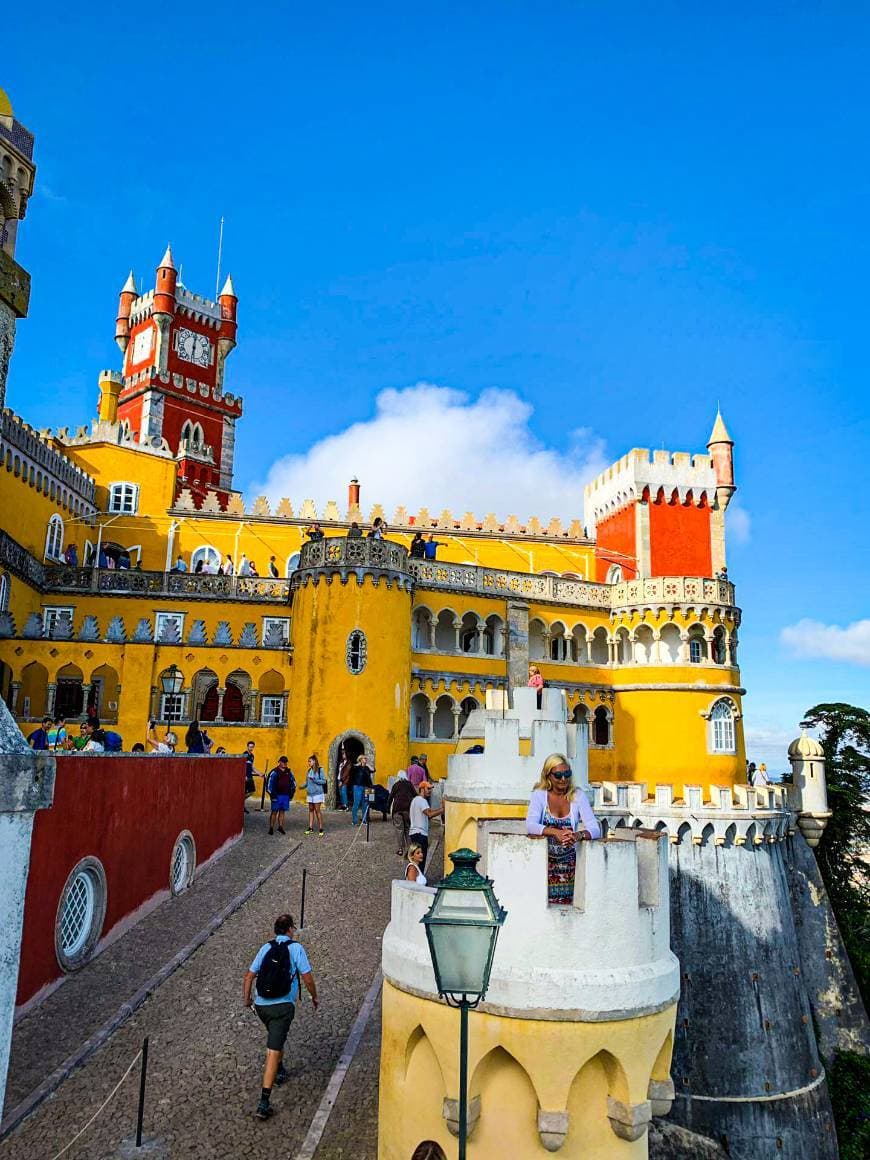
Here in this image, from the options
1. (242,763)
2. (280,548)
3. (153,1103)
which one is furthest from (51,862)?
(280,548)

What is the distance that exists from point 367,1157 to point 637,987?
3490 mm

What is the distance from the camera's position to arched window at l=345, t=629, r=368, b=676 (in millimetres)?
26891

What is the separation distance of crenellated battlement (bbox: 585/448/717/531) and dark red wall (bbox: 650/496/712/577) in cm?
56

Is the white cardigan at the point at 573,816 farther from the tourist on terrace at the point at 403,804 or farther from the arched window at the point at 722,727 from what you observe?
the arched window at the point at 722,727

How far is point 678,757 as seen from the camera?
33312mm

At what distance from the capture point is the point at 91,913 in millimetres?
11883

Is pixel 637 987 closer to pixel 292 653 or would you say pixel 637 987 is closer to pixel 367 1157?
pixel 367 1157

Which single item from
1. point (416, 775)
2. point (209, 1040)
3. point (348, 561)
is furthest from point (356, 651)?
point (209, 1040)

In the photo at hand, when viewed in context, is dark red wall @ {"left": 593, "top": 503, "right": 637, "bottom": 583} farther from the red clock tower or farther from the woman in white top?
the woman in white top

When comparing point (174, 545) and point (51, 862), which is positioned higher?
point (174, 545)

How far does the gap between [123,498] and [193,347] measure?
1855 centimetres

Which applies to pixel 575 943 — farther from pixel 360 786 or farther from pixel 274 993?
pixel 360 786

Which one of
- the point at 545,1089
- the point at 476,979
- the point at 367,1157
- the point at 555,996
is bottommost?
the point at 367,1157

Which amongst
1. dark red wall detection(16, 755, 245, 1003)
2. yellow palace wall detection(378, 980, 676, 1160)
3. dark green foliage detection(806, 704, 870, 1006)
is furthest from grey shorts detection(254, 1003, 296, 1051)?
dark green foliage detection(806, 704, 870, 1006)
